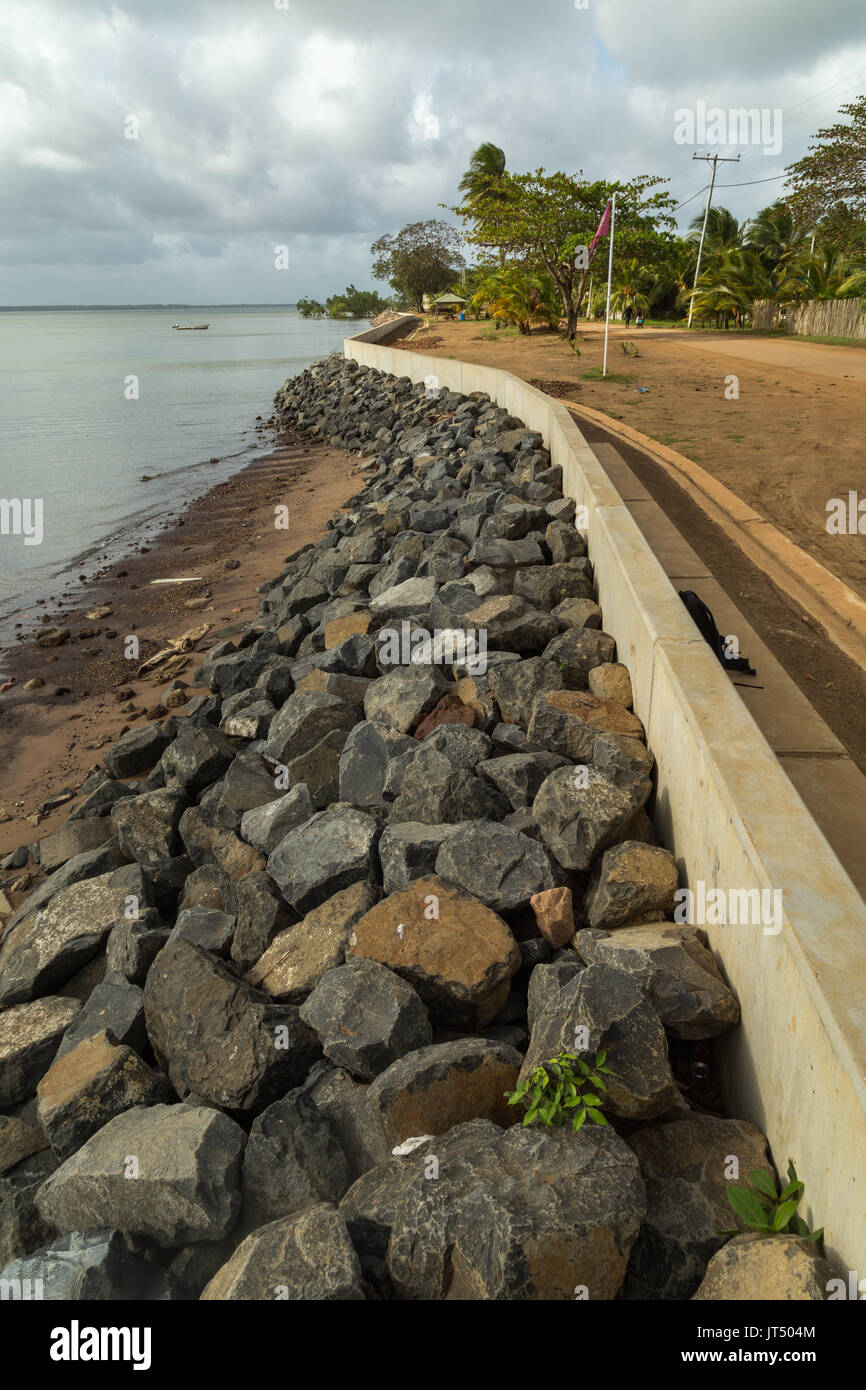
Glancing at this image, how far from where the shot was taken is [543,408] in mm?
11523

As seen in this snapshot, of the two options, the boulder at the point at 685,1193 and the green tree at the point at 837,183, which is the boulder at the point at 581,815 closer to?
the boulder at the point at 685,1193

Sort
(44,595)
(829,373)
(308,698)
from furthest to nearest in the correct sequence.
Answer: (829,373) → (44,595) → (308,698)

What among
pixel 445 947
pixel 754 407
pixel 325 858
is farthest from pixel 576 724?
pixel 754 407

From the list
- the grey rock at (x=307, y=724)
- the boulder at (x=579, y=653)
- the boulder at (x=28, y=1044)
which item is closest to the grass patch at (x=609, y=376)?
the boulder at (x=579, y=653)

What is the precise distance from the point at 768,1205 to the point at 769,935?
2.25 ft

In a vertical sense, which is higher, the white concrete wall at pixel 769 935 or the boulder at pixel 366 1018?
the white concrete wall at pixel 769 935

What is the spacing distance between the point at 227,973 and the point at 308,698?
2.46 m

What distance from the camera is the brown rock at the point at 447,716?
16.1ft

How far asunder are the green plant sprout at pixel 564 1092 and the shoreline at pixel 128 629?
478 centimetres

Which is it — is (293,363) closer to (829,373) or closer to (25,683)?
(829,373)

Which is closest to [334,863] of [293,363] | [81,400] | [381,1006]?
[381,1006]

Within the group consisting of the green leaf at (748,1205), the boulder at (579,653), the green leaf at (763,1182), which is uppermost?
the boulder at (579,653)

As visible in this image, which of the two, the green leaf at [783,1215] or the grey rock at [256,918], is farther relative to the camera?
the grey rock at [256,918]

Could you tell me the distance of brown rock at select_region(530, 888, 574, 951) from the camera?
336cm
